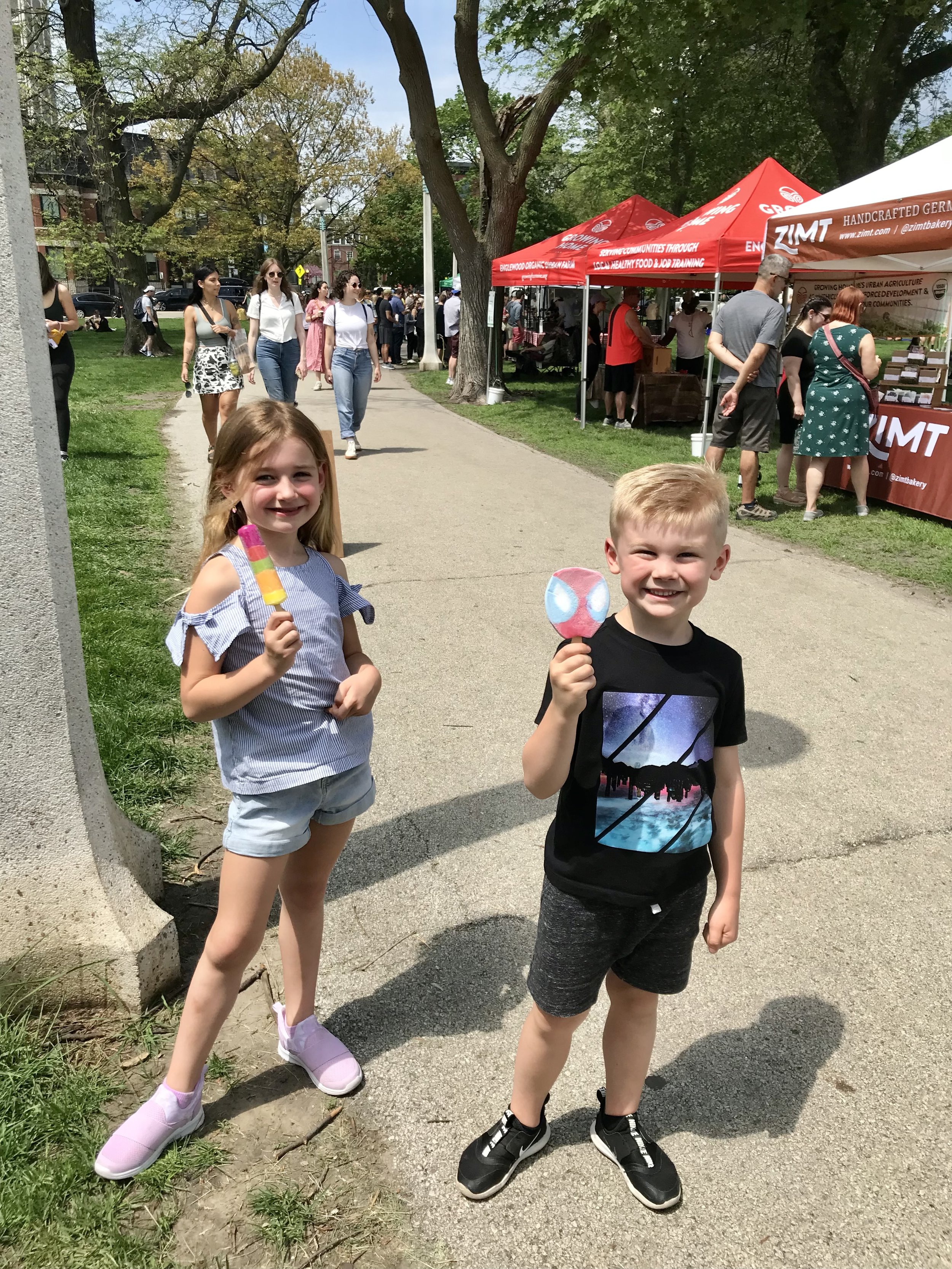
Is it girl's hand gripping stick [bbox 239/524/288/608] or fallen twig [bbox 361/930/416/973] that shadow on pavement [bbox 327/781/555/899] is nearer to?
→ fallen twig [bbox 361/930/416/973]

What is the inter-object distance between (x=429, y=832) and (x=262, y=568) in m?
1.90

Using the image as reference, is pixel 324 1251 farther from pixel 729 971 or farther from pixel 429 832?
pixel 429 832

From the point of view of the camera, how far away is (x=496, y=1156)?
6.58 feet

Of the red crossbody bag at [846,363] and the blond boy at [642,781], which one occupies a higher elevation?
the red crossbody bag at [846,363]

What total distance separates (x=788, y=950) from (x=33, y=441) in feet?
8.15

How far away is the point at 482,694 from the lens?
15.0 ft

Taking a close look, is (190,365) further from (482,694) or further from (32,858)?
(32,858)

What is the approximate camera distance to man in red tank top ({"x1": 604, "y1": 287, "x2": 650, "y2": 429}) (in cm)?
1315

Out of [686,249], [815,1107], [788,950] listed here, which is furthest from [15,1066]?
[686,249]

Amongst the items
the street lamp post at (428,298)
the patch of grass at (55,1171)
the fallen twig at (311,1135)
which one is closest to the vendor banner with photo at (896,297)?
the fallen twig at (311,1135)

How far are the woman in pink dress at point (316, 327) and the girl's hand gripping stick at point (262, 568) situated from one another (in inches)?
523

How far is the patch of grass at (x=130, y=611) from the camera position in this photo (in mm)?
3678

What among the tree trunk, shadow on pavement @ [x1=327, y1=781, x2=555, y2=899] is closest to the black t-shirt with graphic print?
shadow on pavement @ [x1=327, y1=781, x2=555, y2=899]

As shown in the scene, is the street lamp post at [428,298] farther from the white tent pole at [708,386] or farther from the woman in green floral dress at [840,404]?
the woman in green floral dress at [840,404]
